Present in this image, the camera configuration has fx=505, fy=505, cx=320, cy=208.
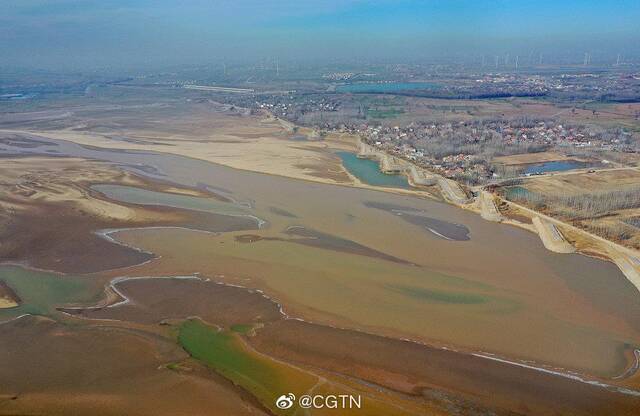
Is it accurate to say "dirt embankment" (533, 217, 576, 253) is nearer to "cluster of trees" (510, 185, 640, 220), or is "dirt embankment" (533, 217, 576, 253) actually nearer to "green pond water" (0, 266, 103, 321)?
"cluster of trees" (510, 185, 640, 220)

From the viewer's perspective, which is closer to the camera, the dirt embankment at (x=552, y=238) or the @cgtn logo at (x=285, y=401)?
the @cgtn logo at (x=285, y=401)

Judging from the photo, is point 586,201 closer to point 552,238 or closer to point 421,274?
point 552,238

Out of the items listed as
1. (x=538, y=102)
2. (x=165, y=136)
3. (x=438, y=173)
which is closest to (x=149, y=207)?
(x=438, y=173)

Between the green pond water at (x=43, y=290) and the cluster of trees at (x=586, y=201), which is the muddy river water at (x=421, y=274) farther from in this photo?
the cluster of trees at (x=586, y=201)

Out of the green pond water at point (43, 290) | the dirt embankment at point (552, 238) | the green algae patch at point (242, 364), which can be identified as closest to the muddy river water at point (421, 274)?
the dirt embankment at point (552, 238)

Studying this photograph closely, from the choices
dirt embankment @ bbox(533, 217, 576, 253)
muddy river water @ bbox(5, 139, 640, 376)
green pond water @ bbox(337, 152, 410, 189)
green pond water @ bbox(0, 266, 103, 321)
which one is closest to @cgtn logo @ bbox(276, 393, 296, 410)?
muddy river water @ bbox(5, 139, 640, 376)

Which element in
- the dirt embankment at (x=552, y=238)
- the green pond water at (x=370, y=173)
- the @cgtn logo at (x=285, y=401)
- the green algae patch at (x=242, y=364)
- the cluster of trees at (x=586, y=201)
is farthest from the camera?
the green pond water at (x=370, y=173)

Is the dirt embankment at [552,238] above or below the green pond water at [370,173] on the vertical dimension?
below
